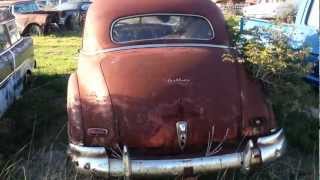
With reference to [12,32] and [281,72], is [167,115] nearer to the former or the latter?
[281,72]

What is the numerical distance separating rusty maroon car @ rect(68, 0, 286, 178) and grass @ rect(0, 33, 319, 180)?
430 mm

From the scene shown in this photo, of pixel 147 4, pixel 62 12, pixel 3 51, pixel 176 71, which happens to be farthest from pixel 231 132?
pixel 62 12

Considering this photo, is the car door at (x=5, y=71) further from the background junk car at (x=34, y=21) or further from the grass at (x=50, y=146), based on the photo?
the background junk car at (x=34, y=21)

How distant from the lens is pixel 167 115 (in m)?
4.86

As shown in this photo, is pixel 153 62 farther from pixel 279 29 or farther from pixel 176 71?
pixel 279 29

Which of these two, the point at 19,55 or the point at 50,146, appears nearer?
the point at 50,146

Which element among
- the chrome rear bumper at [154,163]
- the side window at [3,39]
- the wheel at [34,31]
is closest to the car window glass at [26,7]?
the wheel at [34,31]

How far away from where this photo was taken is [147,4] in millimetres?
6250

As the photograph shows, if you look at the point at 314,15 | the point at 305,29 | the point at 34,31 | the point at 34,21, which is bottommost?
the point at 34,31

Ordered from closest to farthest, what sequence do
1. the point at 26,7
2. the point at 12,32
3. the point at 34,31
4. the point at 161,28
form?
the point at 161,28
the point at 12,32
the point at 34,31
the point at 26,7

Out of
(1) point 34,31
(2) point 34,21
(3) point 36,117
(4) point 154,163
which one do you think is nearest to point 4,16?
(3) point 36,117

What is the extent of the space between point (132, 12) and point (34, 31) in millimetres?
13003

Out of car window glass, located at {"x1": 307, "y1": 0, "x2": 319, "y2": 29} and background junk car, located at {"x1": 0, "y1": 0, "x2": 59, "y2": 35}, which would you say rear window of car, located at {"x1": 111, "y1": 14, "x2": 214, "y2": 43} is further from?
background junk car, located at {"x1": 0, "y1": 0, "x2": 59, "y2": 35}

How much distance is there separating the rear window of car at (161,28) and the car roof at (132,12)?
0.05 metres
